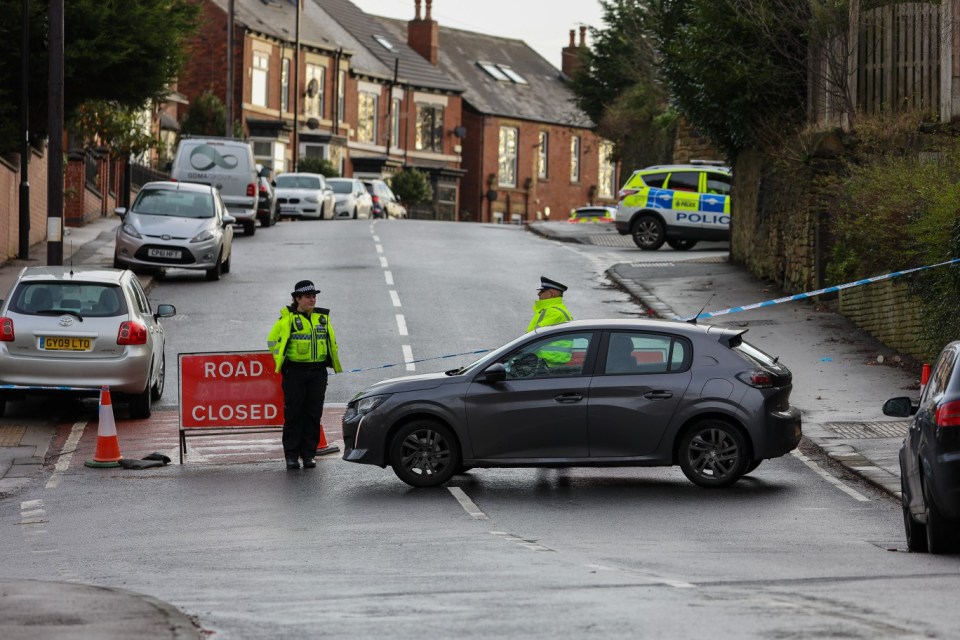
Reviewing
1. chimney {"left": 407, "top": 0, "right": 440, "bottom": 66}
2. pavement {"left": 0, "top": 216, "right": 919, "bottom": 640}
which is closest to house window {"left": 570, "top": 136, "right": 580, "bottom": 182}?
chimney {"left": 407, "top": 0, "right": 440, "bottom": 66}

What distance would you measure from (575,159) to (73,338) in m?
75.2

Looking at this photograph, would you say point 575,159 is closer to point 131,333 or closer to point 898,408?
point 131,333

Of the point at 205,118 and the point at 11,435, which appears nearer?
the point at 11,435

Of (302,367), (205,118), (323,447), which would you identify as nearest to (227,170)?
(323,447)

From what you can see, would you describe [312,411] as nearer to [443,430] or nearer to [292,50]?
[443,430]

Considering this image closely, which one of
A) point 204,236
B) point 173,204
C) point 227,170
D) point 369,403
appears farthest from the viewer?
point 227,170

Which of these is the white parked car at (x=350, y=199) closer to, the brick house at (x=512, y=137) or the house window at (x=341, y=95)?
the house window at (x=341, y=95)

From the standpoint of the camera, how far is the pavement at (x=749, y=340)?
26.9 feet

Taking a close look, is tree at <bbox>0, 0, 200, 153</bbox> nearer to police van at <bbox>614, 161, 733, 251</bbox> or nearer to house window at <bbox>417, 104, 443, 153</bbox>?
police van at <bbox>614, 161, 733, 251</bbox>

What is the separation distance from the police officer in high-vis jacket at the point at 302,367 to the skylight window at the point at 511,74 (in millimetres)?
77011

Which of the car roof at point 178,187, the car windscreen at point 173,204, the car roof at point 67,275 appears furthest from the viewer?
the car roof at point 178,187

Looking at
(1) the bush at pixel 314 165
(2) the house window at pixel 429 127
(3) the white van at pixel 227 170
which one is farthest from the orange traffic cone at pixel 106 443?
(2) the house window at pixel 429 127

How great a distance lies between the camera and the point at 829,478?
1515 cm

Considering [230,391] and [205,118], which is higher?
[205,118]
